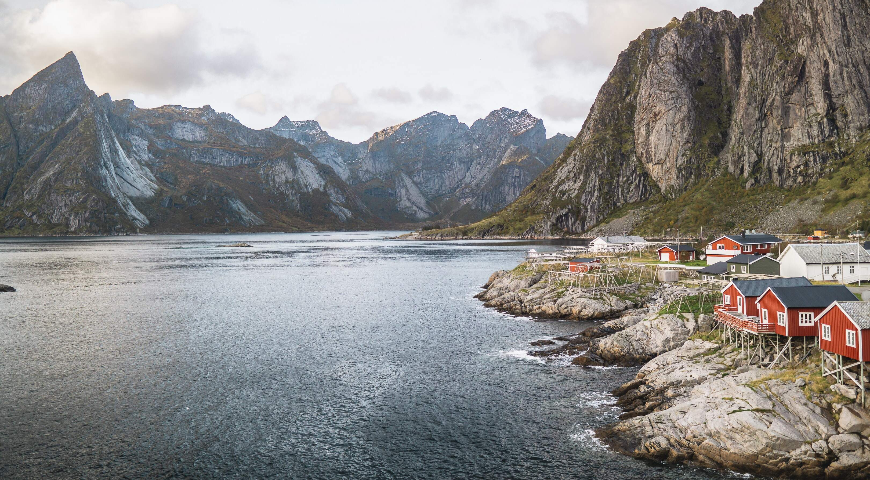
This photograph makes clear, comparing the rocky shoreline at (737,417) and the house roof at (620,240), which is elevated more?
the house roof at (620,240)

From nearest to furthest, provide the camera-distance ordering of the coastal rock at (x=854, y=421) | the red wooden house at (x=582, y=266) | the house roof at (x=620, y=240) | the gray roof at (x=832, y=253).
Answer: the coastal rock at (x=854, y=421), the gray roof at (x=832, y=253), the red wooden house at (x=582, y=266), the house roof at (x=620, y=240)

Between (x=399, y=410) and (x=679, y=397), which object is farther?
(x=399, y=410)

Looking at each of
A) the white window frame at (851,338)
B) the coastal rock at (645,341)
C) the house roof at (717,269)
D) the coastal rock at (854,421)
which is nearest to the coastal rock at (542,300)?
the house roof at (717,269)

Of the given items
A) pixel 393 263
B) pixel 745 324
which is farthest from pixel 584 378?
pixel 393 263

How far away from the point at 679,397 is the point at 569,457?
448 inches

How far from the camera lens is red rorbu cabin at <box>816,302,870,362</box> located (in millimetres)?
32031

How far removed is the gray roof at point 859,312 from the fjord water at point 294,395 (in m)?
13.9

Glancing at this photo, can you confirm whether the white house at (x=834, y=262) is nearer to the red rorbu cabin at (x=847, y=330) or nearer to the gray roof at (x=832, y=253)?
the gray roof at (x=832, y=253)

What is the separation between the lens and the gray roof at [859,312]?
1267 inches

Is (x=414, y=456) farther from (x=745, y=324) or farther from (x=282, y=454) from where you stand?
(x=745, y=324)

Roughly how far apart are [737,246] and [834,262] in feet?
91.6

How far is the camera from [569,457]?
106 feet

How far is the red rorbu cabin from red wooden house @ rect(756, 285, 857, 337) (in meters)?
2.79

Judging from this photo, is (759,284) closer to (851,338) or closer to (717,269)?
(851,338)
